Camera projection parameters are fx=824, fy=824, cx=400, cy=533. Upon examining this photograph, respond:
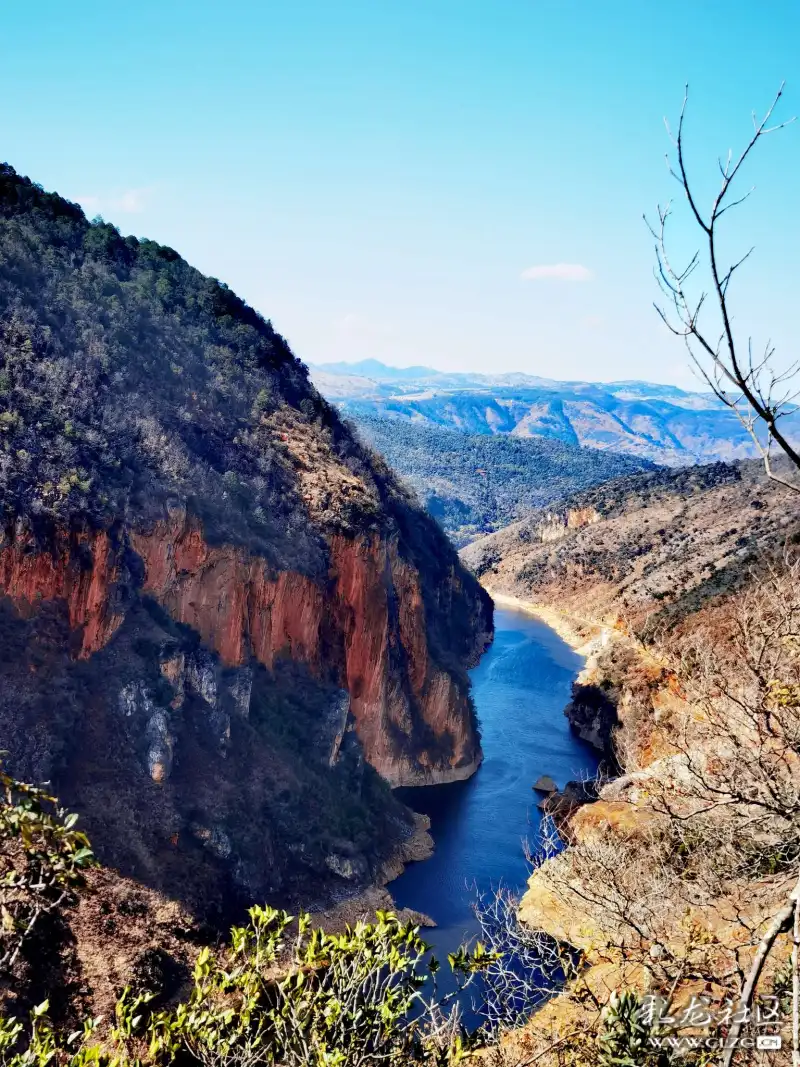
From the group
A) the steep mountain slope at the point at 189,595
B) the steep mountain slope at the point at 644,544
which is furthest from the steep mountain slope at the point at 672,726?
the steep mountain slope at the point at 189,595

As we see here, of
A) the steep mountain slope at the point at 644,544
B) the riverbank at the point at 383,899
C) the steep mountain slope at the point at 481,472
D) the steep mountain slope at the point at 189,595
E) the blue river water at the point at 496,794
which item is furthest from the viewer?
the steep mountain slope at the point at 481,472

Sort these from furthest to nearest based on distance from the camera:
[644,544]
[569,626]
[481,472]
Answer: [481,472] → [644,544] → [569,626]

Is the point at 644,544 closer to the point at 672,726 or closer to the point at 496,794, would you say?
the point at 496,794

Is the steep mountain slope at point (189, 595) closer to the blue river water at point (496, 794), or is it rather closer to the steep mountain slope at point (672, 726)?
the blue river water at point (496, 794)

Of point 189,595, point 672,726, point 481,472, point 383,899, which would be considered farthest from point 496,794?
point 481,472

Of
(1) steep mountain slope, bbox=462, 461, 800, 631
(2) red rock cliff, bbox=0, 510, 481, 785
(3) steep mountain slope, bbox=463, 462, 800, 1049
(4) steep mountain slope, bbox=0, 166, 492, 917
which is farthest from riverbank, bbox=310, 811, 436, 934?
(1) steep mountain slope, bbox=462, 461, 800, 631

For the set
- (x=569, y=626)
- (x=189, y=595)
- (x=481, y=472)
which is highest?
(x=481, y=472)

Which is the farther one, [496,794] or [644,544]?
[644,544]
